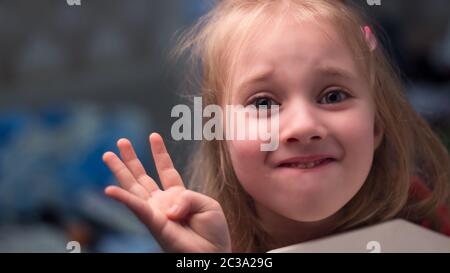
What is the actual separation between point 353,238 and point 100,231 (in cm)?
35

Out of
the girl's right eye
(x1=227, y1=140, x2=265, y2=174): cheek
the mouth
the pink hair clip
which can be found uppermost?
the pink hair clip

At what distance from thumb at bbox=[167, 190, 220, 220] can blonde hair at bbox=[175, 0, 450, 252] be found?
16 cm

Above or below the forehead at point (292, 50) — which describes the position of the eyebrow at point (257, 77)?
below

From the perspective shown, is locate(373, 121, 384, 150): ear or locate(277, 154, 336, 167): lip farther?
locate(373, 121, 384, 150): ear

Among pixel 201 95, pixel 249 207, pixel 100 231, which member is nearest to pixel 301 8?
pixel 201 95

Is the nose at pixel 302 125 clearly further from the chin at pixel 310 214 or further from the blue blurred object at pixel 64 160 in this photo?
the blue blurred object at pixel 64 160

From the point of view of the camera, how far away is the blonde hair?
3.01ft

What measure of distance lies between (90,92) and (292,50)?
29 centimetres

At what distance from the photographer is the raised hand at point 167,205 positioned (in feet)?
2.60

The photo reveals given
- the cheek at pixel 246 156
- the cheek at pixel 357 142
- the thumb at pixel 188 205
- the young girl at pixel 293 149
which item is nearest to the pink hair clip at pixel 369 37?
the young girl at pixel 293 149

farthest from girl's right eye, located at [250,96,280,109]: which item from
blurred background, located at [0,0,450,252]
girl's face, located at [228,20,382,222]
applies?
blurred background, located at [0,0,450,252]

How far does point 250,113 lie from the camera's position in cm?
88

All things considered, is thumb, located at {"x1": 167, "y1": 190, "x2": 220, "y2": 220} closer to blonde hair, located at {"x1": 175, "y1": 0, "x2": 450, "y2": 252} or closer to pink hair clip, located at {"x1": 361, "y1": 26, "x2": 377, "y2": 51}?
blonde hair, located at {"x1": 175, "y1": 0, "x2": 450, "y2": 252}

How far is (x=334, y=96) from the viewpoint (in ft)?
2.87
